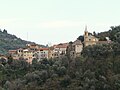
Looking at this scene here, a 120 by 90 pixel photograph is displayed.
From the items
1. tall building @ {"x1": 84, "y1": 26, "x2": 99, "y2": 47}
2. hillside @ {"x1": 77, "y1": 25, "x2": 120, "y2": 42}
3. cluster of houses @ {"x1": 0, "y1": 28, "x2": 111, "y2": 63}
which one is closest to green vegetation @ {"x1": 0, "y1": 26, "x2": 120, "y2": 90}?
hillside @ {"x1": 77, "y1": 25, "x2": 120, "y2": 42}

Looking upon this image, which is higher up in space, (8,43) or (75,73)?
(8,43)

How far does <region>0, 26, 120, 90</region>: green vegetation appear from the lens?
3825cm

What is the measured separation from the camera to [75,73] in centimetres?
4091

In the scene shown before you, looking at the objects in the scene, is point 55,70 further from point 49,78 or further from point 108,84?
point 108,84

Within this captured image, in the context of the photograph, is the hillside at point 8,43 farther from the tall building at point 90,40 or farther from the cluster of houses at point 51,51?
the tall building at point 90,40

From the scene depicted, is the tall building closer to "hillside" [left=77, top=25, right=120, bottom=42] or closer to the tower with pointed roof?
the tower with pointed roof

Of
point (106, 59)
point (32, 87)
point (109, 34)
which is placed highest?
point (109, 34)

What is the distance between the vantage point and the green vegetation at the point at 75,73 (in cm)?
3825

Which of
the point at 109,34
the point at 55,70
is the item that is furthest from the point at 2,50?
the point at 55,70

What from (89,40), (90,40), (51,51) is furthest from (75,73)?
(51,51)

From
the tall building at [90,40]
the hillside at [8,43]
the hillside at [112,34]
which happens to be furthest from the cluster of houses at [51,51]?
the hillside at [8,43]

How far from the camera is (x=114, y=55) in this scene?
4384cm

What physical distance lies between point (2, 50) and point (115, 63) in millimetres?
38076

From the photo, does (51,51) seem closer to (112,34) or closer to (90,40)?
(90,40)
